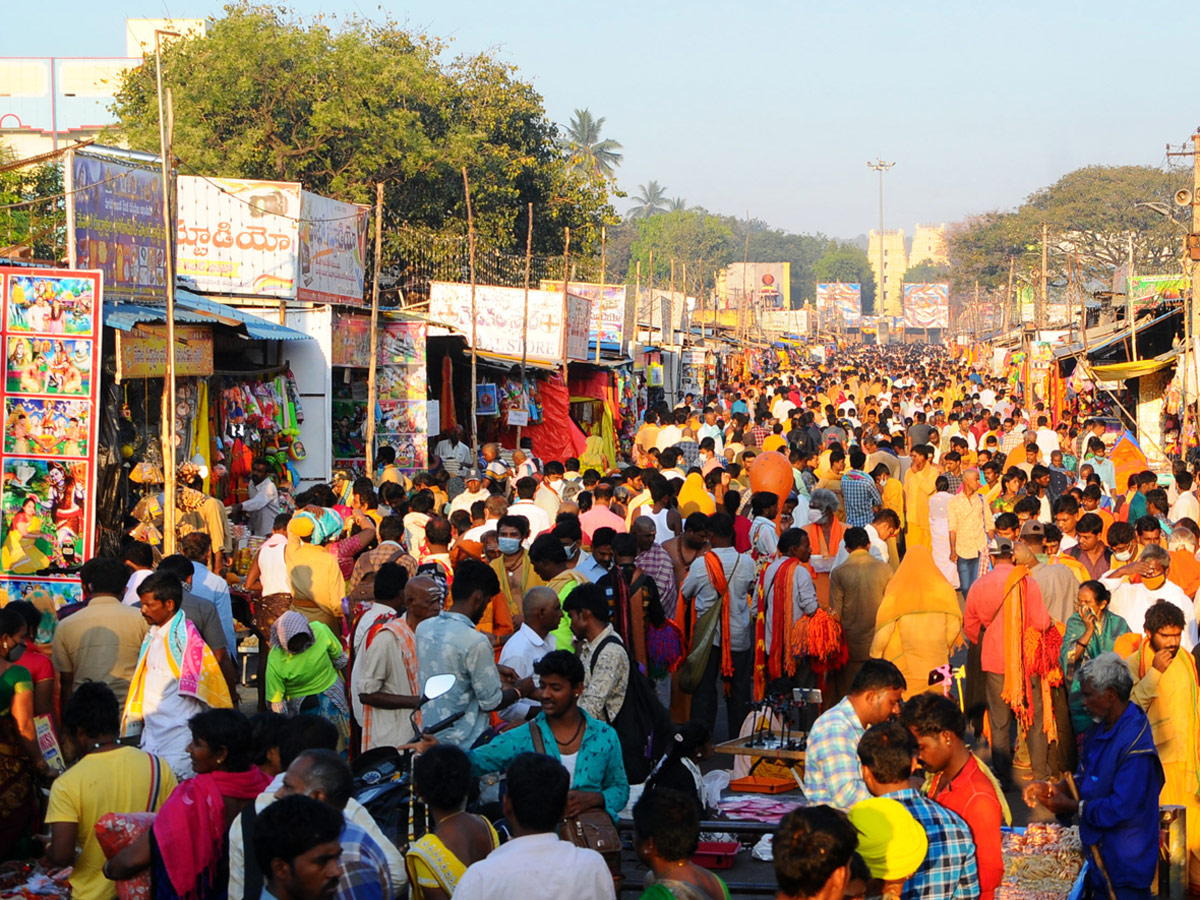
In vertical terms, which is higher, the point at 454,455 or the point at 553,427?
the point at 553,427

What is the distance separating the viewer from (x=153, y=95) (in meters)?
36.8

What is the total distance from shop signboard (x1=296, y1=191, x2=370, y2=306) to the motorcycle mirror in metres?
11.8

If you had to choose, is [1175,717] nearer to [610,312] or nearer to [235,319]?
[235,319]

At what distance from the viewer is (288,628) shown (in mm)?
7309

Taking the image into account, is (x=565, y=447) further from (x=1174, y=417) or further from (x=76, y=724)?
(x=76, y=724)

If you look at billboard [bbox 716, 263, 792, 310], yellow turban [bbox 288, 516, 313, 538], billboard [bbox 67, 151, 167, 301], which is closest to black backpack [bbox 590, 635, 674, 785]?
yellow turban [bbox 288, 516, 313, 538]

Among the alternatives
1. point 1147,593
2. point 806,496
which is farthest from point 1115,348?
point 1147,593

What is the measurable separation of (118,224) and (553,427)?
1074 cm

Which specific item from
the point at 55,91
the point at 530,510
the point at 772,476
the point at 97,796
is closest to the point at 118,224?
the point at 530,510

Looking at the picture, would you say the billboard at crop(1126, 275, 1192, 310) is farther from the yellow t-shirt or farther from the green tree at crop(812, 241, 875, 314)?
the green tree at crop(812, 241, 875, 314)

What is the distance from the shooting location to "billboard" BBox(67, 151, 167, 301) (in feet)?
40.8

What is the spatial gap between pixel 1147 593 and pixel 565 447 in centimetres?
1558

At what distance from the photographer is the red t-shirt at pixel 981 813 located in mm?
4516

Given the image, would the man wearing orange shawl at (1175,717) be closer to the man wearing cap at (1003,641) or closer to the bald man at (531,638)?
the man wearing cap at (1003,641)
